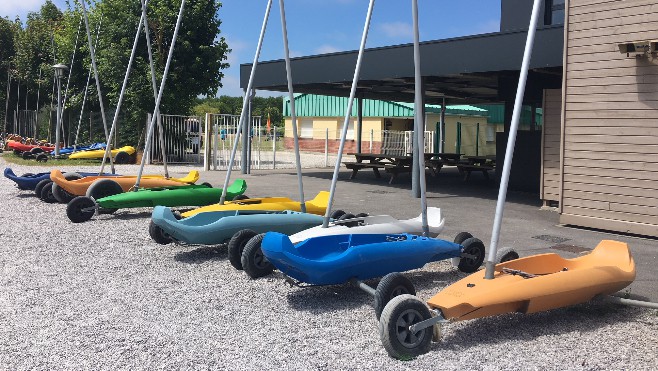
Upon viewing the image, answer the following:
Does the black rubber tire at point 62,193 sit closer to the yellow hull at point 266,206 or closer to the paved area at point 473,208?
the paved area at point 473,208

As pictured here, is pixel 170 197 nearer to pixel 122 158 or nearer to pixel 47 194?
pixel 47 194

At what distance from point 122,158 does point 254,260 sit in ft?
61.1

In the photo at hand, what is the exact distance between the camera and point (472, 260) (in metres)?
6.50

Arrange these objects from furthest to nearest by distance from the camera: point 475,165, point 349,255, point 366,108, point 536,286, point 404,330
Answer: point 366,108, point 475,165, point 349,255, point 536,286, point 404,330

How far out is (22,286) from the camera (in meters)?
5.82

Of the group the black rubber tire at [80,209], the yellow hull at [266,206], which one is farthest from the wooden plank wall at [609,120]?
the black rubber tire at [80,209]

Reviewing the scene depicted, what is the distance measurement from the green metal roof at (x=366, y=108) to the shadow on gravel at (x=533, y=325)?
97.3ft

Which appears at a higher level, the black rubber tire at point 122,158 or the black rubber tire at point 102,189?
the black rubber tire at point 122,158

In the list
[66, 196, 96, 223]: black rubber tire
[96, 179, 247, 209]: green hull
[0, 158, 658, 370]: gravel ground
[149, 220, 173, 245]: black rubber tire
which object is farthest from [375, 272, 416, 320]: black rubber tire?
[66, 196, 96, 223]: black rubber tire

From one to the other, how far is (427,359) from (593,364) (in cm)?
109

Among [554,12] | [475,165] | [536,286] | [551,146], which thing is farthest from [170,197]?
[475,165]

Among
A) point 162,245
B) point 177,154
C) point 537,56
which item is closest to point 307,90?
point 177,154

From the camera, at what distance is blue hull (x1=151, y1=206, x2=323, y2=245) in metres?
6.70

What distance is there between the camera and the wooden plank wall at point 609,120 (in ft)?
28.0
